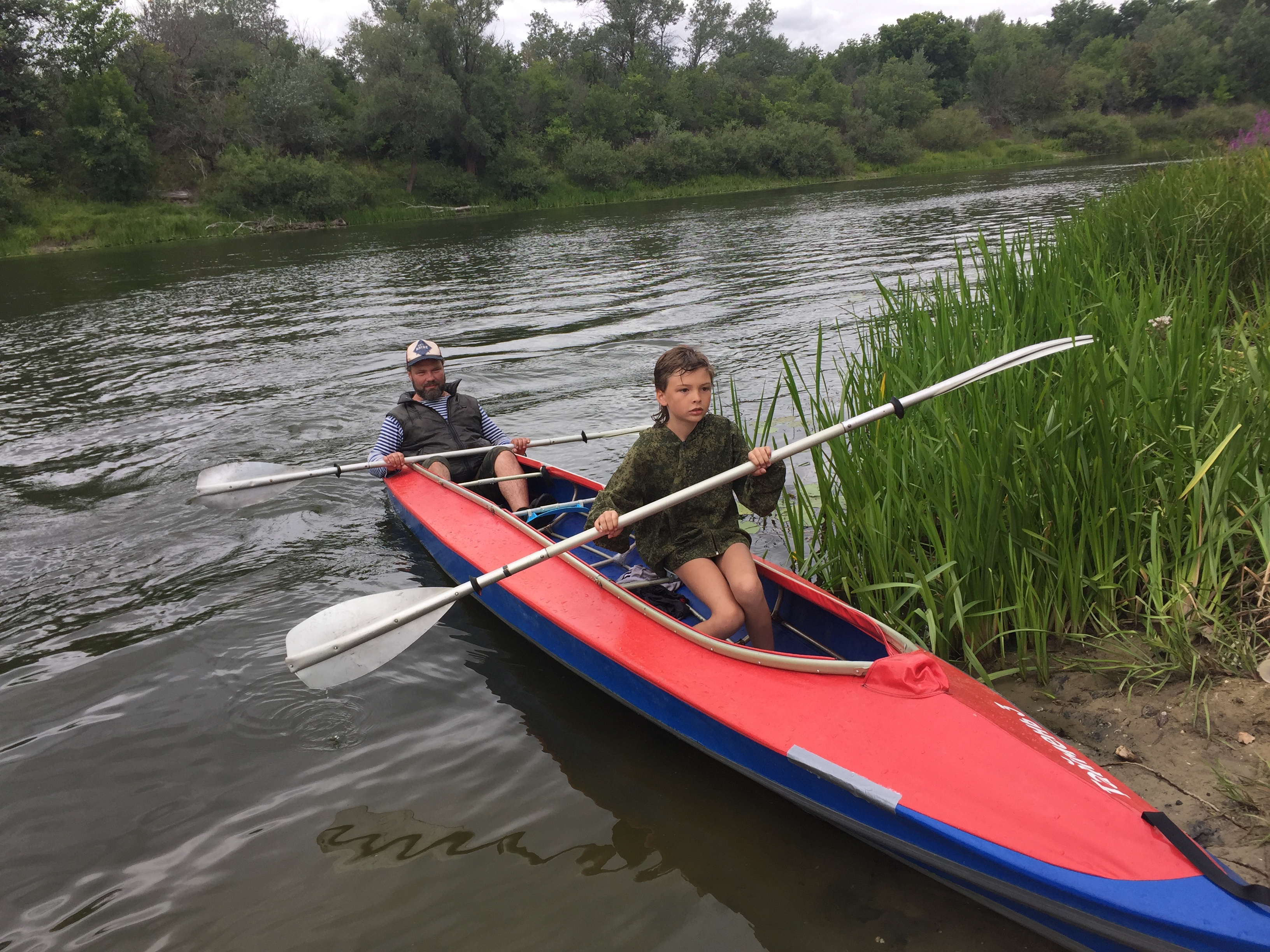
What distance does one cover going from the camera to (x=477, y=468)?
691cm

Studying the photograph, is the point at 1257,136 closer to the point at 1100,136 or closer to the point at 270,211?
the point at 270,211

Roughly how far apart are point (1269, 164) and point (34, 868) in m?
8.74

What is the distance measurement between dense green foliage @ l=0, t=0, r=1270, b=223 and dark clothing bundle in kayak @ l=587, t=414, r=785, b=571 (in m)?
23.1

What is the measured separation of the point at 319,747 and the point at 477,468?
127 inches

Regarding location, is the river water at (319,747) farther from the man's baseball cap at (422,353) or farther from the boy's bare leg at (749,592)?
the man's baseball cap at (422,353)

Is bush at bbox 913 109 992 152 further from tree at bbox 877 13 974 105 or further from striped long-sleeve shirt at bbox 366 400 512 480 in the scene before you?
striped long-sleeve shirt at bbox 366 400 512 480

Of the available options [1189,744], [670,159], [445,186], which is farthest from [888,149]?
[1189,744]

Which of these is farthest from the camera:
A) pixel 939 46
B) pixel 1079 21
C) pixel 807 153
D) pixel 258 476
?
pixel 1079 21

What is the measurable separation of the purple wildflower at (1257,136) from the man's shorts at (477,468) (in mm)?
7341

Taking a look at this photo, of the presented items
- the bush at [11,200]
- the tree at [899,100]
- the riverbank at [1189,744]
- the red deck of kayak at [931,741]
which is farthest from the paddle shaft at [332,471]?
the tree at [899,100]

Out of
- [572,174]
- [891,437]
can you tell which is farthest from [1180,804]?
[572,174]

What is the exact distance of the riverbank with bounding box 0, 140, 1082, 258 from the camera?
104 feet

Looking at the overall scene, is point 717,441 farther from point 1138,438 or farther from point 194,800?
point 194,800

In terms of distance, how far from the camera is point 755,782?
3434mm
